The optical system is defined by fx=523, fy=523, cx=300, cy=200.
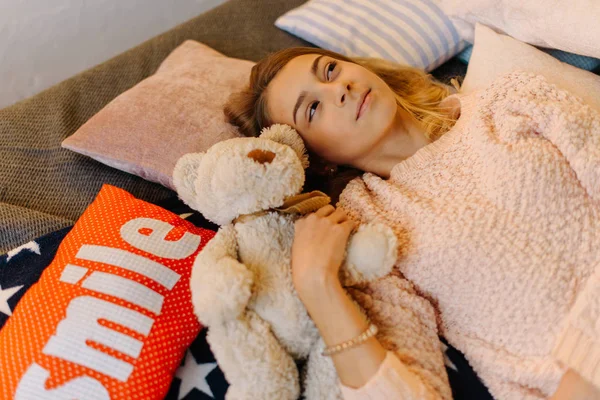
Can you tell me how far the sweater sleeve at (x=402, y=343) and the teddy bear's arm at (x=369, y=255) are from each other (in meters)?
0.07

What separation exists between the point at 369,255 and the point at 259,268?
0.19m

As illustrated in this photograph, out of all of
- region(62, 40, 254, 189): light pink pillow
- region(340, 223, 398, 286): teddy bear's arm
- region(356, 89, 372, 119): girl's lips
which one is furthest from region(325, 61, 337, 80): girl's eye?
region(340, 223, 398, 286): teddy bear's arm

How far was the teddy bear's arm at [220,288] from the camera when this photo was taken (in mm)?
780

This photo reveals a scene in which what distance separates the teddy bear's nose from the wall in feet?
4.12

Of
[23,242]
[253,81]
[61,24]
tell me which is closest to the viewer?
[23,242]

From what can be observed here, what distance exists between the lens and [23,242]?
1099 millimetres

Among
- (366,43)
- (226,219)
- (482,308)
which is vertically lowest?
(482,308)

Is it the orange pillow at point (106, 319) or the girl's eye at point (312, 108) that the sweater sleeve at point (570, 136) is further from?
the orange pillow at point (106, 319)

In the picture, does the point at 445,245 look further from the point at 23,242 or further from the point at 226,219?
the point at 23,242

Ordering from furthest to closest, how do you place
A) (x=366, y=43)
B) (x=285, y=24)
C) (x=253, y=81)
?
1. (x=285, y=24)
2. (x=366, y=43)
3. (x=253, y=81)

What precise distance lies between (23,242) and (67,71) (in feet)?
3.27

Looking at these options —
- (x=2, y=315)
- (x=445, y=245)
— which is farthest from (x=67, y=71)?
(x=445, y=245)

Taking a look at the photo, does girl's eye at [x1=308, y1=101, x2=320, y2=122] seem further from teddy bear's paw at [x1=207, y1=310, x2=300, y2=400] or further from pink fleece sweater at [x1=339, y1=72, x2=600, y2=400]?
teddy bear's paw at [x1=207, y1=310, x2=300, y2=400]

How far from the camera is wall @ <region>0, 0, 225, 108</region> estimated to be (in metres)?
1.71
